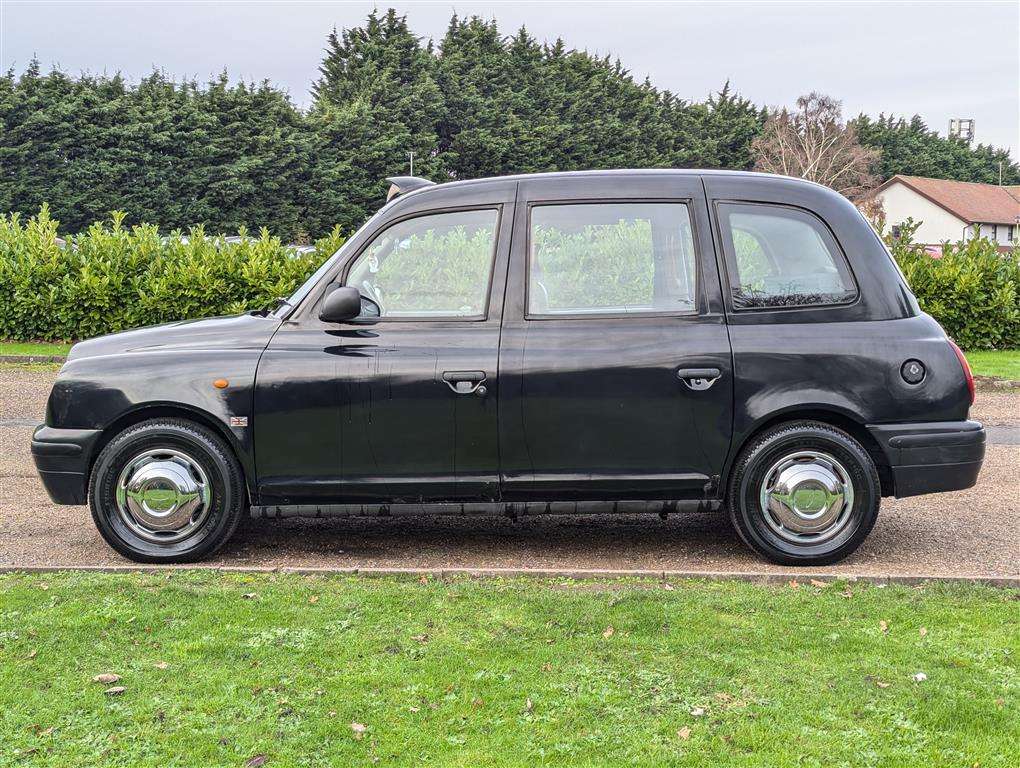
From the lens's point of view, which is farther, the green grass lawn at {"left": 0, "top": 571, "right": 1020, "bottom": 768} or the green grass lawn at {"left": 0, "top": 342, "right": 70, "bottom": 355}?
the green grass lawn at {"left": 0, "top": 342, "right": 70, "bottom": 355}

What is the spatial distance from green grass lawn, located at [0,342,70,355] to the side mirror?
1144 cm

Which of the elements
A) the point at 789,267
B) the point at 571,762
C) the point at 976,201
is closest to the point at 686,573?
the point at 789,267

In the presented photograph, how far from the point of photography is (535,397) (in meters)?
5.61

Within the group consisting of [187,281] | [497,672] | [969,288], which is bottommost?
[497,672]

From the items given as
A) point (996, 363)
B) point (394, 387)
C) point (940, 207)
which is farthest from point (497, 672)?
point (940, 207)

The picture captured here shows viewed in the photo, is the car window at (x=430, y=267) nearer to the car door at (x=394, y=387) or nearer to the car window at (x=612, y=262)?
the car door at (x=394, y=387)

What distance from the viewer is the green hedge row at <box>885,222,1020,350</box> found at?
16.1 m

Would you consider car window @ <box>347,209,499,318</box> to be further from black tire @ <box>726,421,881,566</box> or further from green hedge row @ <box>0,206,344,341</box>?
green hedge row @ <box>0,206,344,341</box>

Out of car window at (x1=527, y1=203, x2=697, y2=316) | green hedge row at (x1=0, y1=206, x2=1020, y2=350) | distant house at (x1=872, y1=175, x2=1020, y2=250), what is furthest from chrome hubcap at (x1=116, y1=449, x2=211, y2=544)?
distant house at (x1=872, y1=175, x2=1020, y2=250)

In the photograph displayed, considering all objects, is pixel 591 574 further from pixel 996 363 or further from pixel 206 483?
pixel 996 363

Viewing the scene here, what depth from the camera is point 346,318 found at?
5.62 m

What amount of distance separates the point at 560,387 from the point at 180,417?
2.05 meters

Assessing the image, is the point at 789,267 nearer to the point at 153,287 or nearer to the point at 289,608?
the point at 289,608

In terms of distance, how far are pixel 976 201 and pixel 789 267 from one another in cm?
9136
